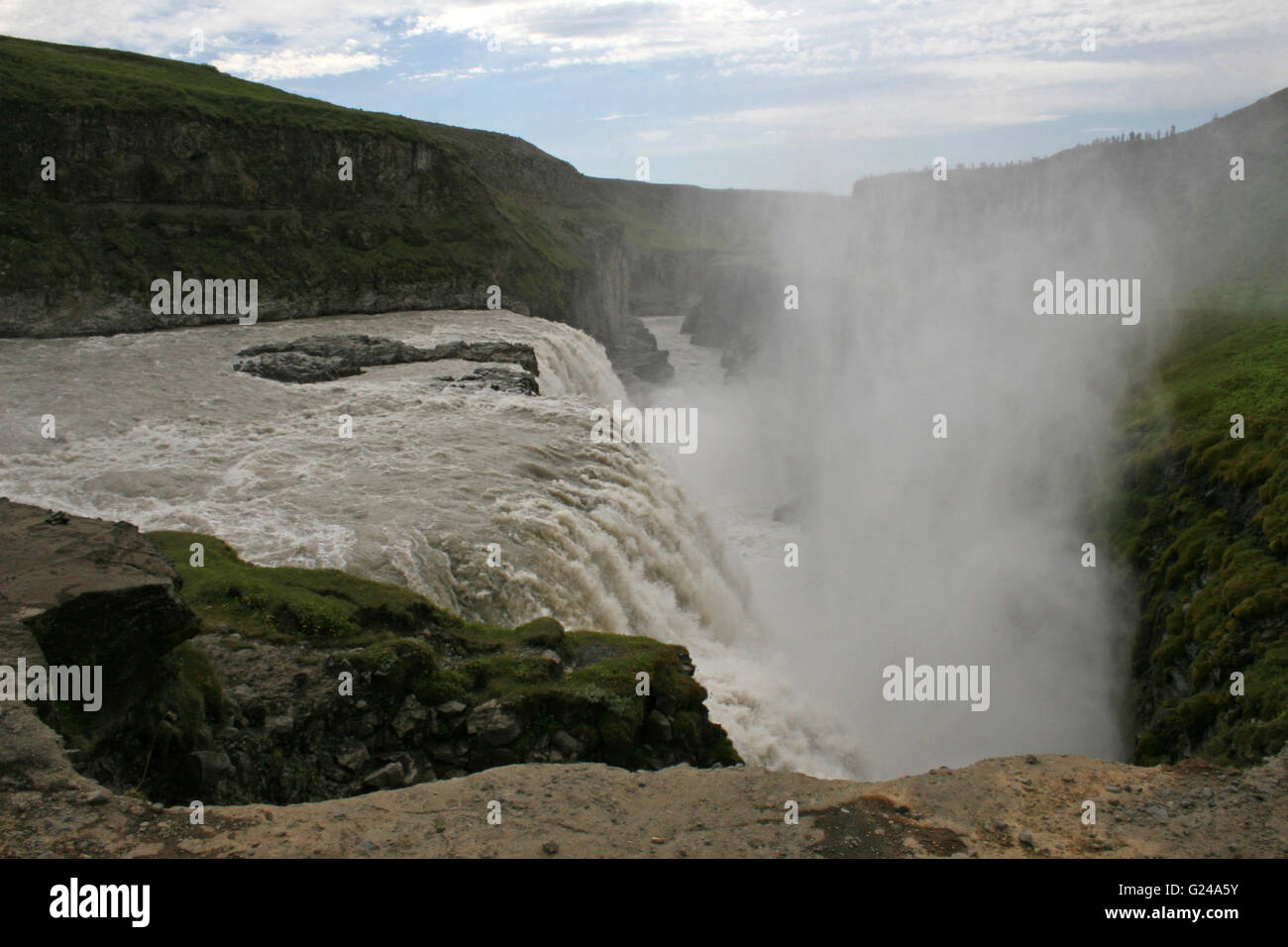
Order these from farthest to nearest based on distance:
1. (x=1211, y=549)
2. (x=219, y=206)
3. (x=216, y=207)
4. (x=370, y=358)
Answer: (x=219, y=206) → (x=216, y=207) → (x=370, y=358) → (x=1211, y=549)

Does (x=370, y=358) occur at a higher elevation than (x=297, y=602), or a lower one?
higher

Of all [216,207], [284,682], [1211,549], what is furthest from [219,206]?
[1211,549]

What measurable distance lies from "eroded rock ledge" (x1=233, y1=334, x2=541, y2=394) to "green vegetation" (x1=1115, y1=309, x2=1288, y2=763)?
729 inches

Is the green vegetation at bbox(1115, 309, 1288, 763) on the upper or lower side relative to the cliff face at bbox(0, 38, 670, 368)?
lower

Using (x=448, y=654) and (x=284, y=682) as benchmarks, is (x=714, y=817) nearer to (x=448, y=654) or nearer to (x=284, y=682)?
(x=448, y=654)

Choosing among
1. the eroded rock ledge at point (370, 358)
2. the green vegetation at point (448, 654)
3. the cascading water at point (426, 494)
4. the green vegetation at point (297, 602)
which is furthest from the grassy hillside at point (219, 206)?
the green vegetation at point (448, 654)

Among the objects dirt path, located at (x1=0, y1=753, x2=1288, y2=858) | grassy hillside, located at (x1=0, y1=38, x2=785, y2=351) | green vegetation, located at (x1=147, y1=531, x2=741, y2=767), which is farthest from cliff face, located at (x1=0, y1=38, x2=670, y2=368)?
dirt path, located at (x1=0, y1=753, x2=1288, y2=858)

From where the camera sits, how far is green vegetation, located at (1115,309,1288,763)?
15.2 metres

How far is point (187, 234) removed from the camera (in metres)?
40.6

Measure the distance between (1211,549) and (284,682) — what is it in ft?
61.0

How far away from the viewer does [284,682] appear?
12.0 m

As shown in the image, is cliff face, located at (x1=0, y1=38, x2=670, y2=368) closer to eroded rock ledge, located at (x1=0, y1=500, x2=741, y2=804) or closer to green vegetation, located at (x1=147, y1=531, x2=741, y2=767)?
eroded rock ledge, located at (x1=0, y1=500, x2=741, y2=804)

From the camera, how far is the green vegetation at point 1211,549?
15180 millimetres
